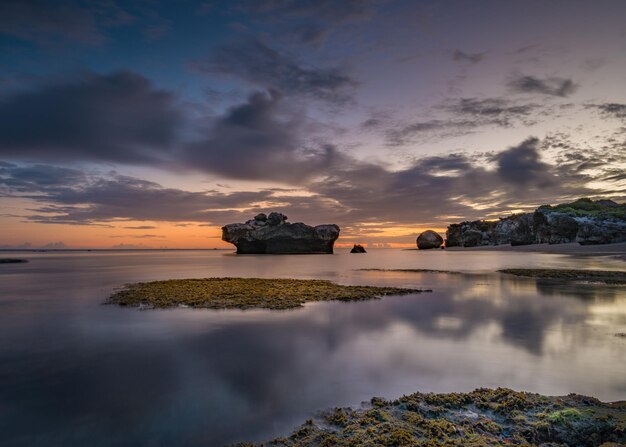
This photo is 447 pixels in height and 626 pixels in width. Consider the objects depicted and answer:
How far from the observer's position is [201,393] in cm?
584

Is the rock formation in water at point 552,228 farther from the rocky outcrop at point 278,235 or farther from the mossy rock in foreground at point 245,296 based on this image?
the mossy rock in foreground at point 245,296

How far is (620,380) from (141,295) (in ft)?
60.0

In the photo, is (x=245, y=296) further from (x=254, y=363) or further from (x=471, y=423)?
(x=471, y=423)

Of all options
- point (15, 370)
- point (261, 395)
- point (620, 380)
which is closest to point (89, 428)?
point (261, 395)

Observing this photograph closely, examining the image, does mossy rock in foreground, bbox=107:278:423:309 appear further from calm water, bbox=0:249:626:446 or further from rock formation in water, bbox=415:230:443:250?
rock formation in water, bbox=415:230:443:250

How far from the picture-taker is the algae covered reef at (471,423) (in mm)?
4281

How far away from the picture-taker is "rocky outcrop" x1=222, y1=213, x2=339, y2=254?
Result: 307 feet

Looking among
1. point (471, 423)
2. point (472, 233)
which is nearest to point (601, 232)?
point (472, 233)

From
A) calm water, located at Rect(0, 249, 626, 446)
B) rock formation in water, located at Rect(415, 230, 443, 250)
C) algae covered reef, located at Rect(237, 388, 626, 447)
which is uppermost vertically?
rock formation in water, located at Rect(415, 230, 443, 250)

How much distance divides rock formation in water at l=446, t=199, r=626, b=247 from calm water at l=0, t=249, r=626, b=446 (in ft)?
245

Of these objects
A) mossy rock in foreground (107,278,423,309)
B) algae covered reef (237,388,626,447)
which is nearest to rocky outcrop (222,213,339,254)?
mossy rock in foreground (107,278,423,309)

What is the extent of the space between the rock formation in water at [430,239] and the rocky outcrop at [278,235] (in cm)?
5554

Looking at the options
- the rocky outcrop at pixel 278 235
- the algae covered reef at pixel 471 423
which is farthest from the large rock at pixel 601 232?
the algae covered reef at pixel 471 423

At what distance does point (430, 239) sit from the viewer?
139m
